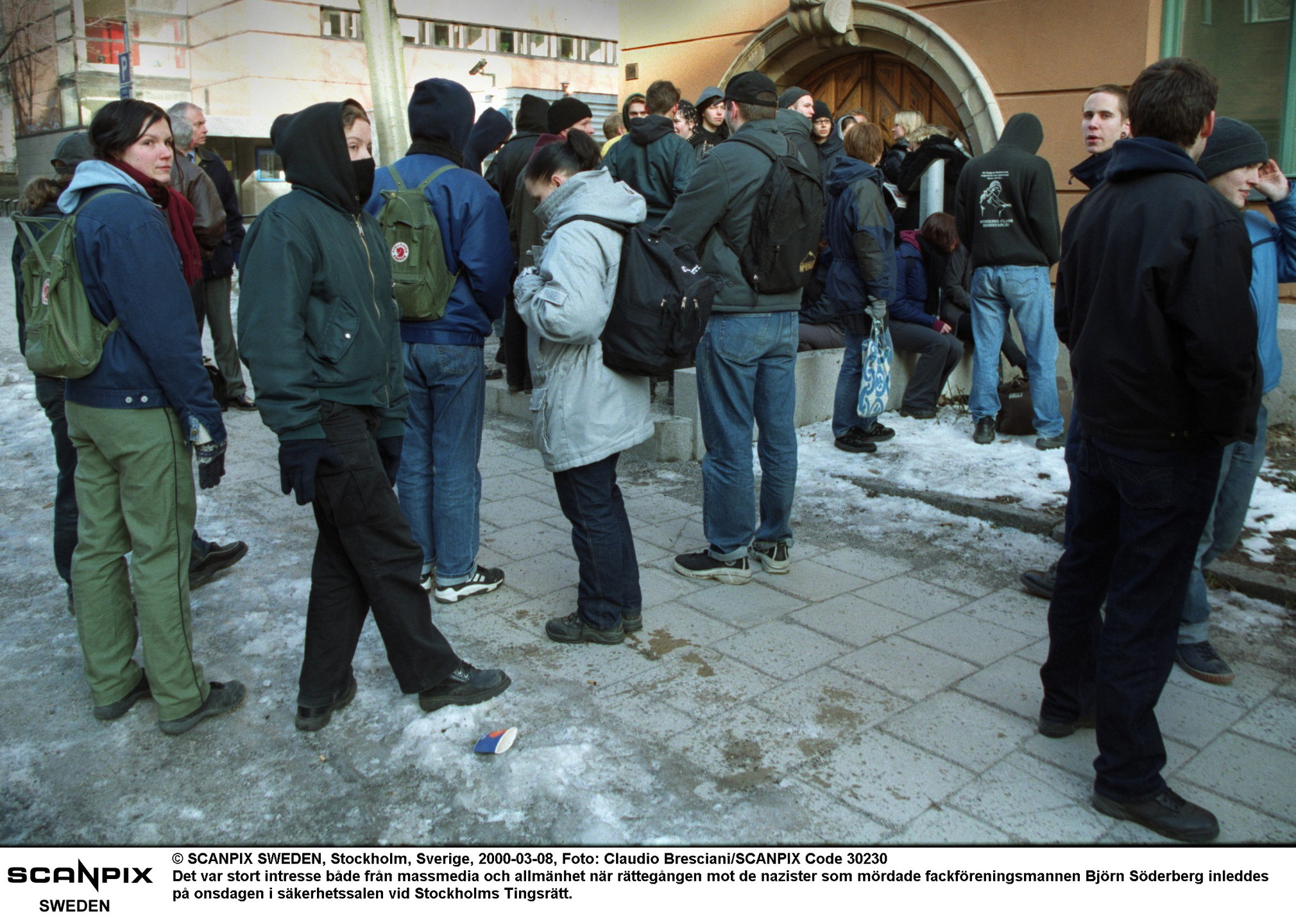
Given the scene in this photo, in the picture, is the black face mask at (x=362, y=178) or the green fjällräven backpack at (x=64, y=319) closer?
the green fjällräven backpack at (x=64, y=319)

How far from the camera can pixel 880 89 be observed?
9820 millimetres

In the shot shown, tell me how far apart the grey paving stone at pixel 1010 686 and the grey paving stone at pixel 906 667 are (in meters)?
0.06

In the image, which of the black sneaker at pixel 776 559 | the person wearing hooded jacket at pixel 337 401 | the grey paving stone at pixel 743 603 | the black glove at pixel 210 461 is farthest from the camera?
the black sneaker at pixel 776 559

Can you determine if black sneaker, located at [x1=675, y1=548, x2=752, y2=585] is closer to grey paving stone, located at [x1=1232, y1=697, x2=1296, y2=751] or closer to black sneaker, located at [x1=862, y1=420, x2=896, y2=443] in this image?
grey paving stone, located at [x1=1232, y1=697, x2=1296, y2=751]

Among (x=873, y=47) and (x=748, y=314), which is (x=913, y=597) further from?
(x=873, y=47)

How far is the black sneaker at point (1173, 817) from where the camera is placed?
2840 millimetres

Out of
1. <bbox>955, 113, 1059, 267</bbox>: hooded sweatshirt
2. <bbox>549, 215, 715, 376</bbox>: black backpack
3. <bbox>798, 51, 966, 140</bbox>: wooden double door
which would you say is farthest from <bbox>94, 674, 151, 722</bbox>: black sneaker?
<bbox>798, 51, 966, 140</bbox>: wooden double door

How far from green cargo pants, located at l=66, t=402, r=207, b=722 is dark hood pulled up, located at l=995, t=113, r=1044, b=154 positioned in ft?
17.5

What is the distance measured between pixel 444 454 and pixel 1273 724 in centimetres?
321

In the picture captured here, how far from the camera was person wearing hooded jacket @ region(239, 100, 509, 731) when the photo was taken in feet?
10.3

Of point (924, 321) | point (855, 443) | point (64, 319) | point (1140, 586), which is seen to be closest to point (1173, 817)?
point (1140, 586)

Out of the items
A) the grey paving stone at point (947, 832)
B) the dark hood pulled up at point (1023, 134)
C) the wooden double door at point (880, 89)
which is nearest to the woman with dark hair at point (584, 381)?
the grey paving stone at point (947, 832)

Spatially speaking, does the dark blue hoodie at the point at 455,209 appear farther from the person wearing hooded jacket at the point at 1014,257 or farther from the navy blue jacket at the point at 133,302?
the person wearing hooded jacket at the point at 1014,257
